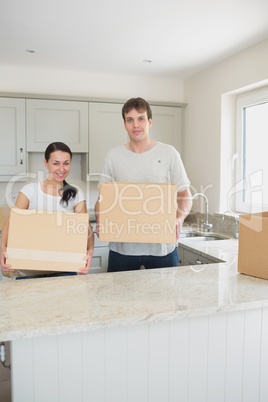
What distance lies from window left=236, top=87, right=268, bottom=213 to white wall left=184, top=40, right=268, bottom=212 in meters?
0.10

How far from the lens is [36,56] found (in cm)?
308

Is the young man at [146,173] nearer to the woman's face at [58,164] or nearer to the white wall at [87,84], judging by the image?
the woman's face at [58,164]

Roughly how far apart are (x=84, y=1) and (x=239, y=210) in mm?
2039

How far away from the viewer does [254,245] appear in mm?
1517

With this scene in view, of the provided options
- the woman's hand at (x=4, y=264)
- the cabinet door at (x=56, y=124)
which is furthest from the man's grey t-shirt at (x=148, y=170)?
the cabinet door at (x=56, y=124)

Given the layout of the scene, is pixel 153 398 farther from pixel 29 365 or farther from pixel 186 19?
pixel 186 19

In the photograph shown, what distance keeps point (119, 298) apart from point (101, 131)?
240cm

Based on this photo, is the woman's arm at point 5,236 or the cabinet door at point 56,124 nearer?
the woman's arm at point 5,236

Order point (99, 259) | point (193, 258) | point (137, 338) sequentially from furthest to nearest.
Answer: point (99, 259) → point (193, 258) → point (137, 338)

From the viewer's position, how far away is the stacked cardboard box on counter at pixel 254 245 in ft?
4.87

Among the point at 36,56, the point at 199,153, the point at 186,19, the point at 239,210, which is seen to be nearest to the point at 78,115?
the point at 36,56

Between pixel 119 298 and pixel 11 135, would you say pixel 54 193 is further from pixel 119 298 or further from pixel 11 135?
pixel 11 135

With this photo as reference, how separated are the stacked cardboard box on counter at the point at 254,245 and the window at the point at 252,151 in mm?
1442

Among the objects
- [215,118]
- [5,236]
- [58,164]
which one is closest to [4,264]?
[5,236]
